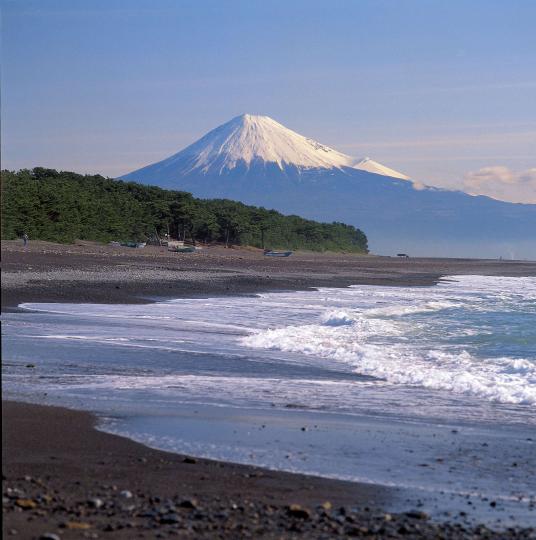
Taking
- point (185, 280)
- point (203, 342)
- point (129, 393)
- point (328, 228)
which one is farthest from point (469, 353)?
point (328, 228)

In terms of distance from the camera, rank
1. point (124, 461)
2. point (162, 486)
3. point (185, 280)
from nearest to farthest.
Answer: point (162, 486) → point (124, 461) → point (185, 280)

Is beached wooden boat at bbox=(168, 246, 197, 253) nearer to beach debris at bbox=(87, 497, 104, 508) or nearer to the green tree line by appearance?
the green tree line

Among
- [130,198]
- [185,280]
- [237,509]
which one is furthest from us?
[130,198]

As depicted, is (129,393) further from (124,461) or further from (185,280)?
(185,280)

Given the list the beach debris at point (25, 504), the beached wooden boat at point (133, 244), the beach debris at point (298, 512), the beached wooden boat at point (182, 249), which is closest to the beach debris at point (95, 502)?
the beach debris at point (25, 504)

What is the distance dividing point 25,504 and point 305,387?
21.8ft

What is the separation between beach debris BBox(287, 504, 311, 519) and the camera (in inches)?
239

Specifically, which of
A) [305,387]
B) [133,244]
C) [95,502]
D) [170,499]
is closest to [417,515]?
[170,499]

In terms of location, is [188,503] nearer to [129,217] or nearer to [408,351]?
[408,351]

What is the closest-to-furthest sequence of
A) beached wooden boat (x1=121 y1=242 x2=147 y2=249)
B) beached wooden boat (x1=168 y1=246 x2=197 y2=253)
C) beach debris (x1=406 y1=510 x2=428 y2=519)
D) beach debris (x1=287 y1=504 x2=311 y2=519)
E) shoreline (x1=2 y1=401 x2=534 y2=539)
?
shoreline (x1=2 y1=401 x2=534 y2=539) → beach debris (x1=287 y1=504 x2=311 y2=519) → beach debris (x1=406 y1=510 x2=428 y2=519) → beached wooden boat (x1=121 y1=242 x2=147 y2=249) → beached wooden boat (x1=168 y1=246 x2=197 y2=253)

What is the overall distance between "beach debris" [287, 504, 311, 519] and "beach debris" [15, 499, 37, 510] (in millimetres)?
Result: 1507

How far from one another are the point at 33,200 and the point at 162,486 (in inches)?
2122

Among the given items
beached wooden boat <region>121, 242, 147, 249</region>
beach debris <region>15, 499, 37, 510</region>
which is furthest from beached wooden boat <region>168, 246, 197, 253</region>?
beach debris <region>15, 499, 37, 510</region>

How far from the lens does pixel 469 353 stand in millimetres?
18156
